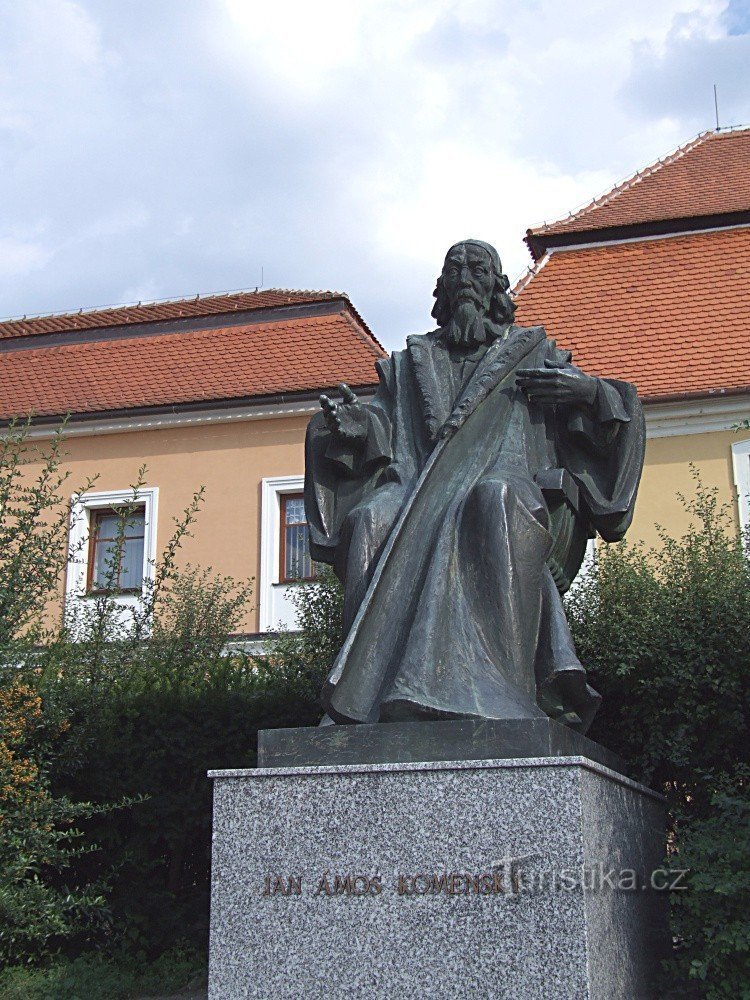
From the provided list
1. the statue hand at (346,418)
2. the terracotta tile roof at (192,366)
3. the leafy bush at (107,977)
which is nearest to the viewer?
the statue hand at (346,418)

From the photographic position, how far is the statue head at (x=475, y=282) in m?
5.48

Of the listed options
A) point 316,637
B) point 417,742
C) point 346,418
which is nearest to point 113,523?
point 316,637

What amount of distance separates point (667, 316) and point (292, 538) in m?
5.93

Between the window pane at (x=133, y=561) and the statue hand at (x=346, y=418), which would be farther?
the window pane at (x=133, y=561)

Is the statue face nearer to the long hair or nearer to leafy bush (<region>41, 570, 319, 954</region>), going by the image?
the long hair

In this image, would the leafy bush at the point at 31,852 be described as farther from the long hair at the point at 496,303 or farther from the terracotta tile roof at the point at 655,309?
the terracotta tile roof at the point at 655,309

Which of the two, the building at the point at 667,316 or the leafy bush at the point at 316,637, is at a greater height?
the building at the point at 667,316

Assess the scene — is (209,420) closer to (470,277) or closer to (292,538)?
(292,538)

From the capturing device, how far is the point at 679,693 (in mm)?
8242

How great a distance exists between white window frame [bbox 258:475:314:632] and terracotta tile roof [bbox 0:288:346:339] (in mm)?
3896

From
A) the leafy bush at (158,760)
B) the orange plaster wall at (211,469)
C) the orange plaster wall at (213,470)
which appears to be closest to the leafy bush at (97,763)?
the leafy bush at (158,760)

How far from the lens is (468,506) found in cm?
466

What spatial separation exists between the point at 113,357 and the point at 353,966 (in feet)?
56.4

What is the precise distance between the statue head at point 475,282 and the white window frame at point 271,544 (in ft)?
40.2
